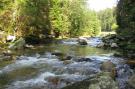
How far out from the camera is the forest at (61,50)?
37.3 ft

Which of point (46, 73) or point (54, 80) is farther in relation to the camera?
point (46, 73)

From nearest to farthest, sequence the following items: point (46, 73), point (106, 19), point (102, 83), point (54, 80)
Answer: point (102, 83)
point (54, 80)
point (46, 73)
point (106, 19)

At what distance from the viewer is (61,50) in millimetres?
23797

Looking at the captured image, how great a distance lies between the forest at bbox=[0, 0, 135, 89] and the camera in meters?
11.4

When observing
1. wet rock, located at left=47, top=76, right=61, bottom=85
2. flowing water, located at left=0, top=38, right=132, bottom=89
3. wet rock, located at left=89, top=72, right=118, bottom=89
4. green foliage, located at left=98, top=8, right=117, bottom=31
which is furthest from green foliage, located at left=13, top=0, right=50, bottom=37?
green foliage, located at left=98, top=8, right=117, bottom=31

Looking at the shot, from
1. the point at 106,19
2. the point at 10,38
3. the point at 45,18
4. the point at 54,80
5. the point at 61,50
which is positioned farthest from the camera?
the point at 106,19

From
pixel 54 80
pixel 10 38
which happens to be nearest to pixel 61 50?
pixel 10 38

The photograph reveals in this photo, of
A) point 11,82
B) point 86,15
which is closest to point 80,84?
point 11,82

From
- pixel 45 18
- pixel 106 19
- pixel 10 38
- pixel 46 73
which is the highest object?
pixel 45 18

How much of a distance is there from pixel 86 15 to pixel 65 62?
48518mm

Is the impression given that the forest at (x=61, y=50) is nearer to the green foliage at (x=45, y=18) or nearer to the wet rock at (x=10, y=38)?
the green foliage at (x=45, y=18)

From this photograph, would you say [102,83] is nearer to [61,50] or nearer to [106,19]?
[61,50]

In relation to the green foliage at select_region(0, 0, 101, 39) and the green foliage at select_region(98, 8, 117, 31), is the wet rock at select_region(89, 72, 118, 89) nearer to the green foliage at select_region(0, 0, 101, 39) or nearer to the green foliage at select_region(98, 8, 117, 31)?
the green foliage at select_region(0, 0, 101, 39)

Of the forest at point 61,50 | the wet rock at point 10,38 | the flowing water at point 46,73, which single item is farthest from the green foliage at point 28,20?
the flowing water at point 46,73
